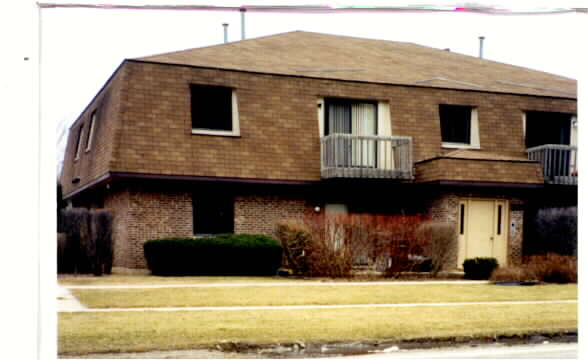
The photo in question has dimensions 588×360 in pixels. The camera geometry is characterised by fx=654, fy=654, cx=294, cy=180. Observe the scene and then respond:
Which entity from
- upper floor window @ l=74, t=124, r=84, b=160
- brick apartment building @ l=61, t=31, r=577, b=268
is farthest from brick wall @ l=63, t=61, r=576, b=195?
upper floor window @ l=74, t=124, r=84, b=160

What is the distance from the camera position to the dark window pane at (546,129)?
54.2ft

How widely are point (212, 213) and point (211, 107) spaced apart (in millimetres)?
2453

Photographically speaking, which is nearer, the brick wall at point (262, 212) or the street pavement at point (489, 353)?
the street pavement at point (489, 353)

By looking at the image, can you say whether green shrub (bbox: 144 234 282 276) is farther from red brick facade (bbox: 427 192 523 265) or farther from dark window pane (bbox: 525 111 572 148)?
dark window pane (bbox: 525 111 572 148)

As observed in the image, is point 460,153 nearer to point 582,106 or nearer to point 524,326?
point 524,326

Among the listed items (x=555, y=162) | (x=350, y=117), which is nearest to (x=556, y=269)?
(x=555, y=162)

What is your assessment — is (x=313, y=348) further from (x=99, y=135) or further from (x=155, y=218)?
(x=99, y=135)

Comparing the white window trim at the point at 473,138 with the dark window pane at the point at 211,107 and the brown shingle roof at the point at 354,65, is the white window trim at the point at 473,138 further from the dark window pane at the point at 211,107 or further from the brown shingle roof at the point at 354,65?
the dark window pane at the point at 211,107

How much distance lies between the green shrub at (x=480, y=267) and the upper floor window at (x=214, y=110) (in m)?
5.91

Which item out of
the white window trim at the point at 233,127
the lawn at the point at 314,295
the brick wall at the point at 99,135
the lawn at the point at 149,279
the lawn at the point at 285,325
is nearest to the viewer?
the lawn at the point at 285,325

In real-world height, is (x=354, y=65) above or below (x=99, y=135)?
above

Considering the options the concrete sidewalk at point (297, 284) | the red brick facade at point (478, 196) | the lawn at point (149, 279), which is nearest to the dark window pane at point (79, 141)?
the lawn at point (149, 279)

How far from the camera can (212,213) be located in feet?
49.9

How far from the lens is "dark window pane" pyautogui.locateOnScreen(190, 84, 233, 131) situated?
1488cm
